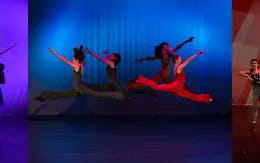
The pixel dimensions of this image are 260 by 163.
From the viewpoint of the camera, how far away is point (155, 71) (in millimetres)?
10406

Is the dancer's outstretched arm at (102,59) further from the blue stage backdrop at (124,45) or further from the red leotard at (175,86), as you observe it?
the red leotard at (175,86)

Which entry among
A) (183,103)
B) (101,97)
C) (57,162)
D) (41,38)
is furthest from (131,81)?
(57,162)

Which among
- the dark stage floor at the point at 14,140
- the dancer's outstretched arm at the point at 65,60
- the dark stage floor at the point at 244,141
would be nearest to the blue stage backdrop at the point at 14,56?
the dark stage floor at the point at 14,140

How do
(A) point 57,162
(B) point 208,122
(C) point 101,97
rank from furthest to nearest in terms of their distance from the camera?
1. (C) point 101,97
2. (B) point 208,122
3. (A) point 57,162

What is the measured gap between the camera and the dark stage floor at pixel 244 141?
5021 mm

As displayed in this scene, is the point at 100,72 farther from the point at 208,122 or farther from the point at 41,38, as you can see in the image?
the point at 208,122

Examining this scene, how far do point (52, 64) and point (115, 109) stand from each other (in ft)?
5.49

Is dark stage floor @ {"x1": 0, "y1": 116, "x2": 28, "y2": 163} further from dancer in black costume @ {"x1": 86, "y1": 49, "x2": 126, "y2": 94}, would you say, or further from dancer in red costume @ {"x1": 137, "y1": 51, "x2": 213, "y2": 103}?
dancer in red costume @ {"x1": 137, "y1": 51, "x2": 213, "y2": 103}

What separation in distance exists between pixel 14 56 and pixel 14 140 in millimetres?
4484

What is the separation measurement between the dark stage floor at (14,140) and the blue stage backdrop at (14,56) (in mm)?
724

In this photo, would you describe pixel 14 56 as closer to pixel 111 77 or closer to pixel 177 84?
pixel 111 77

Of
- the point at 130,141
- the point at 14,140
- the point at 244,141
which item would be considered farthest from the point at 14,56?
the point at 244,141

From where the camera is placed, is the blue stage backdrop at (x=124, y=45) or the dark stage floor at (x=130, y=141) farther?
the blue stage backdrop at (x=124, y=45)

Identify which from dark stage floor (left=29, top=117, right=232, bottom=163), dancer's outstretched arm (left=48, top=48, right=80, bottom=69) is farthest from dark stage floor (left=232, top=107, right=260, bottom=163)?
dancer's outstretched arm (left=48, top=48, right=80, bottom=69)
